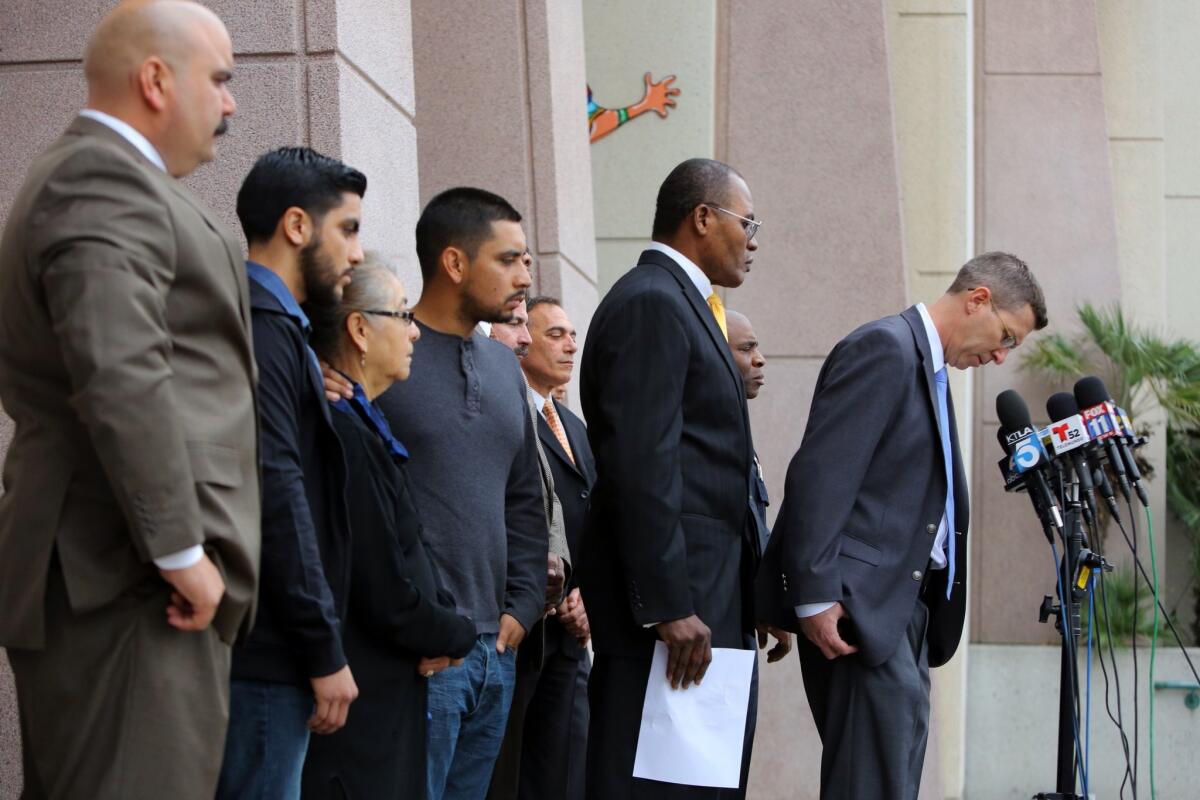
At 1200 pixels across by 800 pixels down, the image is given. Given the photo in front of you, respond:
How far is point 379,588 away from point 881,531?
1.77 meters

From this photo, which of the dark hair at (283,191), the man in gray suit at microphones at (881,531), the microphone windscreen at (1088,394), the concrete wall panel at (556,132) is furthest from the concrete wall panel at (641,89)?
the dark hair at (283,191)

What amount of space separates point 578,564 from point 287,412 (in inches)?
63.4

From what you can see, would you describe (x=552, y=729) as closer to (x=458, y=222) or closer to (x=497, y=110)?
(x=458, y=222)

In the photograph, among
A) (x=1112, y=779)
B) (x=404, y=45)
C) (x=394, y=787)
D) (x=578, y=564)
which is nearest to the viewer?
(x=394, y=787)

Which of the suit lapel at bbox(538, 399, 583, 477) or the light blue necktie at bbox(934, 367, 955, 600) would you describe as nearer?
the light blue necktie at bbox(934, 367, 955, 600)

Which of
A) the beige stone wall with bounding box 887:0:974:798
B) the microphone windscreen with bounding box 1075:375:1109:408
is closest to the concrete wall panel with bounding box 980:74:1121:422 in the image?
the beige stone wall with bounding box 887:0:974:798

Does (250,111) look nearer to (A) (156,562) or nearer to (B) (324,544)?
(B) (324,544)

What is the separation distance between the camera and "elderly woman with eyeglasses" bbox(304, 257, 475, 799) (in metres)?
3.40

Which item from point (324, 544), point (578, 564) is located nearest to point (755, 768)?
point (578, 564)

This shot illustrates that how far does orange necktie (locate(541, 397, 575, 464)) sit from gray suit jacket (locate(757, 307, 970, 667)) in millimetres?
1197

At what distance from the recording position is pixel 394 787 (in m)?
3.43

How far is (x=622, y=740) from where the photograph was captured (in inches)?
171

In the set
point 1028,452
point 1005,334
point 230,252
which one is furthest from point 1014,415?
point 230,252

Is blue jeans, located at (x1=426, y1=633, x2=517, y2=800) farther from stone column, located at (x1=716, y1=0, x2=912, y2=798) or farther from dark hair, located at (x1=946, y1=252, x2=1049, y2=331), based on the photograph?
stone column, located at (x1=716, y1=0, x2=912, y2=798)
